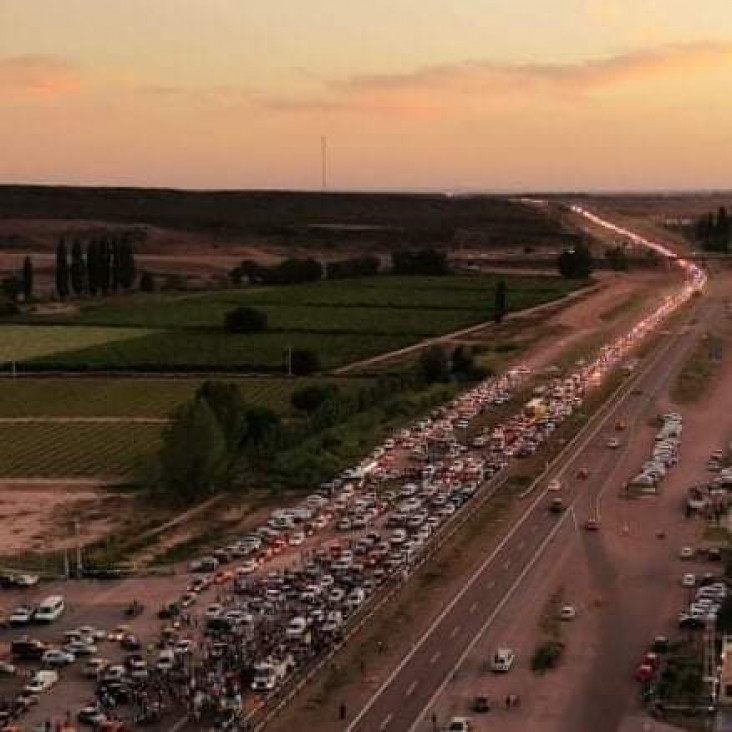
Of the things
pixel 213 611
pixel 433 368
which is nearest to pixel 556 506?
pixel 213 611

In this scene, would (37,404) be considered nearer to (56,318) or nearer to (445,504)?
(445,504)

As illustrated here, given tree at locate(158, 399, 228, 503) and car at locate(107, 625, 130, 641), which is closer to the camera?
car at locate(107, 625, 130, 641)

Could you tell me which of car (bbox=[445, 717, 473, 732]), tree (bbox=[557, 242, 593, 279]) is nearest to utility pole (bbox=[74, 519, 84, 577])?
car (bbox=[445, 717, 473, 732])

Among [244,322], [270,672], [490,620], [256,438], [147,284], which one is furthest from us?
[147,284]

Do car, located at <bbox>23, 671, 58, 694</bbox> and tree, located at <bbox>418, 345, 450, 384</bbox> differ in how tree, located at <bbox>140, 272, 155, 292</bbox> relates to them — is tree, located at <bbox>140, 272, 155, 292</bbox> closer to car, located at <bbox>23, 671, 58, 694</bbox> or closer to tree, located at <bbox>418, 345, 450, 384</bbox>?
tree, located at <bbox>418, 345, 450, 384</bbox>

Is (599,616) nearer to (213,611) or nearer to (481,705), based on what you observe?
(481,705)

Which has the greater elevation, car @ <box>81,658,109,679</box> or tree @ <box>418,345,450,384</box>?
tree @ <box>418,345,450,384</box>
